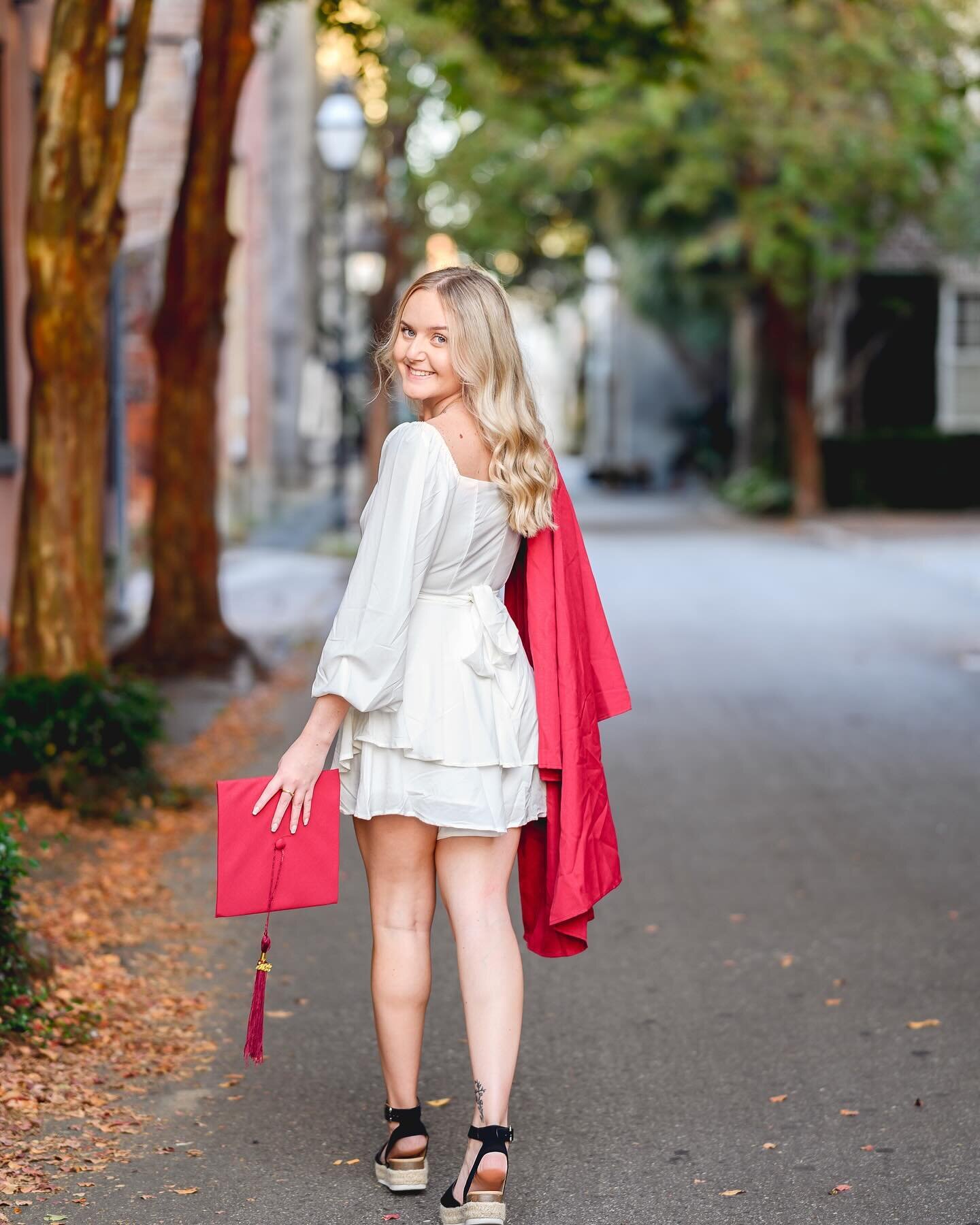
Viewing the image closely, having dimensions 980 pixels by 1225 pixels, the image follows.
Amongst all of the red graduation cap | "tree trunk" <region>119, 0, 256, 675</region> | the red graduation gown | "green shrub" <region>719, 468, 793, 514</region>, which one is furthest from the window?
the red graduation cap

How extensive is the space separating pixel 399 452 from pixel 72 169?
4.45 meters

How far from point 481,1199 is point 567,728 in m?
0.98

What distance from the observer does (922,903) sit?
20.4ft

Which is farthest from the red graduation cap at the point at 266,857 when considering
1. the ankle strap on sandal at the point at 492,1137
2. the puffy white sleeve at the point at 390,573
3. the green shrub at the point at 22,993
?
the green shrub at the point at 22,993

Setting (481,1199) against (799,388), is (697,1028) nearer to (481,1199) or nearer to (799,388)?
(481,1199)

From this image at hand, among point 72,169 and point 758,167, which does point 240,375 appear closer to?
point 758,167

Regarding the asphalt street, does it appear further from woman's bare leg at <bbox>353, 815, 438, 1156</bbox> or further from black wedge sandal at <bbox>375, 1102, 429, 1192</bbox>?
woman's bare leg at <bbox>353, 815, 438, 1156</bbox>

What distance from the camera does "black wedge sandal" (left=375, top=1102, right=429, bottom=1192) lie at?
373 cm

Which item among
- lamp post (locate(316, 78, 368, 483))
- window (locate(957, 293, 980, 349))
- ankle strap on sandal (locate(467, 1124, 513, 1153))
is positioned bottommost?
ankle strap on sandal (locate(467, 1124, 513, 1153))

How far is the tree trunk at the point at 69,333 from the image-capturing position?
725 centimetres

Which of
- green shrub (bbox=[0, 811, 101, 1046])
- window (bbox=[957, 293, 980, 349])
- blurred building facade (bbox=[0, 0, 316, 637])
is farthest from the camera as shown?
window (bbox=[957, 293, 980, 349])

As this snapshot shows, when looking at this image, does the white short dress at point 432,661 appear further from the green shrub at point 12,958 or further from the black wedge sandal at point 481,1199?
the green shrub at point 12,958

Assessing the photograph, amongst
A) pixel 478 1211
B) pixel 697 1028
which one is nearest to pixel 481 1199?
pixel 478 1211

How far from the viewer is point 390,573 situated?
135 inches
